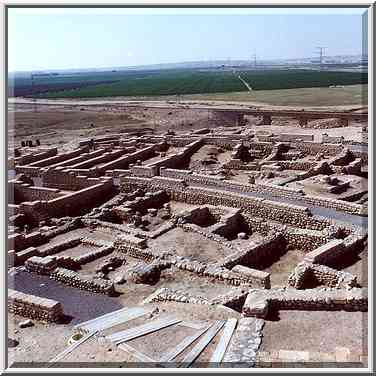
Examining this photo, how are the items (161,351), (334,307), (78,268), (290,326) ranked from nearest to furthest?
(161,351) → (290,326) → (334,307) → (78,268)

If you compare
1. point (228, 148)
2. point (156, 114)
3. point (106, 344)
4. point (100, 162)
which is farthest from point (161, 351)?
point (156, 114)

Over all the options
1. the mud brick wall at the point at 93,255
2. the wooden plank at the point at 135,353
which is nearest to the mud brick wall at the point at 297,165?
the mud brick wall at the point at 93,255

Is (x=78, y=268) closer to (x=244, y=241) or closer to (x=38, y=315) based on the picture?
(x=38, y=315)

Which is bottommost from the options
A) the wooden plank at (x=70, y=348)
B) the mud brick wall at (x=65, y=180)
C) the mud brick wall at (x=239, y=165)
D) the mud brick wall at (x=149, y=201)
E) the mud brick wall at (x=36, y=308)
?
the mud brick wall at (x=36, y=308)

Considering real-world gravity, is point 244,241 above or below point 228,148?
below

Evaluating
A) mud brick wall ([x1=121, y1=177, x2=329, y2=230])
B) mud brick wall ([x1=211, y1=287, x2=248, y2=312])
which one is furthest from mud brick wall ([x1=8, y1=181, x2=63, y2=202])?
mud brick wall ([x1=211, y1=287, x2=248, y2=312])

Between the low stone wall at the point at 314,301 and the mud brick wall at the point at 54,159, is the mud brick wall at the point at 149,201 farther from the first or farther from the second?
the low stone wall at the point at 314,301

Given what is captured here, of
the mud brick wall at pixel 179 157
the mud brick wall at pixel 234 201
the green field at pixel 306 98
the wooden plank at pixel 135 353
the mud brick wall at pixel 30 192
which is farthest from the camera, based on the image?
the green field at pixel 306 98
